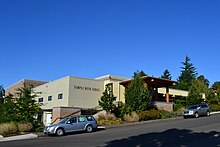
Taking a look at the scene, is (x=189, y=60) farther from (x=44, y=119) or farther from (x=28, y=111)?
(x=28, y=111)

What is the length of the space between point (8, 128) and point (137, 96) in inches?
603

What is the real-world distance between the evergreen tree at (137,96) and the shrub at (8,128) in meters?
13.9

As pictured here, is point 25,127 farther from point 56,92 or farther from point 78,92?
point 56,92

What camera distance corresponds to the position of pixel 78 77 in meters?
42.8

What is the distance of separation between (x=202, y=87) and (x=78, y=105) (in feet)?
75.4

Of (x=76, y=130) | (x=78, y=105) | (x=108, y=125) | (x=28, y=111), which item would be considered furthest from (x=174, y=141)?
(x=78, y=105)

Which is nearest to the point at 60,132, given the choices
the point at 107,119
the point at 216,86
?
the point at 107,119

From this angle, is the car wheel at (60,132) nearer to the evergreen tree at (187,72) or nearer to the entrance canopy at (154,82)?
the entrance canopy at (154,82)

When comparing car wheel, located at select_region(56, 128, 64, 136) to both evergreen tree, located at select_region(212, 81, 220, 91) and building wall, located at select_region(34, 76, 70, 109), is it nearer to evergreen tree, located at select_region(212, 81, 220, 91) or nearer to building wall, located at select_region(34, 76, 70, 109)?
building wall, located at select_region(34, 76, 70, 109)

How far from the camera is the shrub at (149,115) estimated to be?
34.8m

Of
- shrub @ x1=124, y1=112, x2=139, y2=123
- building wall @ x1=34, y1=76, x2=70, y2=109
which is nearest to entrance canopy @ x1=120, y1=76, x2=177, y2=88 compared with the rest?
shrub @ x1=124, y1=112, x2=139, y2=123

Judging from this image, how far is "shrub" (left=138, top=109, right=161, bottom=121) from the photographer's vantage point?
34850 mm

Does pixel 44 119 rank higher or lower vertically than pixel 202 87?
lower

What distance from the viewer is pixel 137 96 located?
121ft
